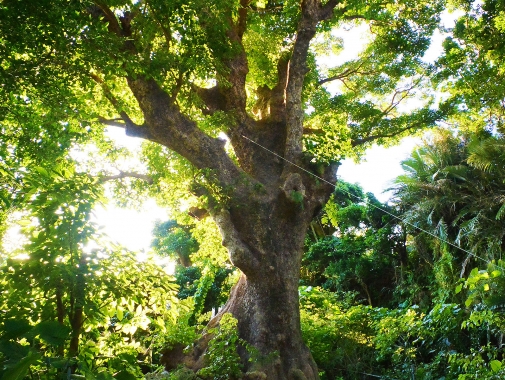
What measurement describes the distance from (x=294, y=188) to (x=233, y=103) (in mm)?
1875

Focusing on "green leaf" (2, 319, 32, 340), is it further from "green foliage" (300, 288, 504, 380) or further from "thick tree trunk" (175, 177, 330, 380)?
"green foliage" (300, 288, 504, 380)

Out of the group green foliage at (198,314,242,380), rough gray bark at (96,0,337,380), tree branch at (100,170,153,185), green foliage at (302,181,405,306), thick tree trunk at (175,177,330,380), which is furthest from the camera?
green foliage at (302,181,405,306)

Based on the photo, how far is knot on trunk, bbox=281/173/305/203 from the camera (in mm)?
4973

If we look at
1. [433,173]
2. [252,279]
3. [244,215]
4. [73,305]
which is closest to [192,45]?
[244,215]

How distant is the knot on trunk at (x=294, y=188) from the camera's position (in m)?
4.97

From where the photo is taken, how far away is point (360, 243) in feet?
35.4

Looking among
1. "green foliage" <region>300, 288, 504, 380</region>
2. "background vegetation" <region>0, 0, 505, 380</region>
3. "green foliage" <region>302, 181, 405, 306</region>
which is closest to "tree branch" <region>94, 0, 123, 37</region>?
"background vegetation" <region>0, 0, 505, 380</region>

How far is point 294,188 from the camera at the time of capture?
5059 mm

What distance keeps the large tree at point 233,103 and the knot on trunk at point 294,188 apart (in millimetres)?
18

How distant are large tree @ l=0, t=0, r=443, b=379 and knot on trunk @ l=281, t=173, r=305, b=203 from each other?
18 mm

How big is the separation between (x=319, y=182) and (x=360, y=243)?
584 cm

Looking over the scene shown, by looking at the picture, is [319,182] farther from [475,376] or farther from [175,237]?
[175,237]

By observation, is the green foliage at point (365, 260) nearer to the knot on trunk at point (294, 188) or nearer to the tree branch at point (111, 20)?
the knot on trunk at point (294, 188)

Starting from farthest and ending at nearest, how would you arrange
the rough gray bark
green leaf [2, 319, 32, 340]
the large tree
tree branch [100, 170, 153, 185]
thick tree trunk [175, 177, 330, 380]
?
tree branch [100, 170, 153, 185] → the rough gray bark → thick tree trunk [175, 177, 330, 380] → the large tree → green leaf [2, 319, 32, 340]
